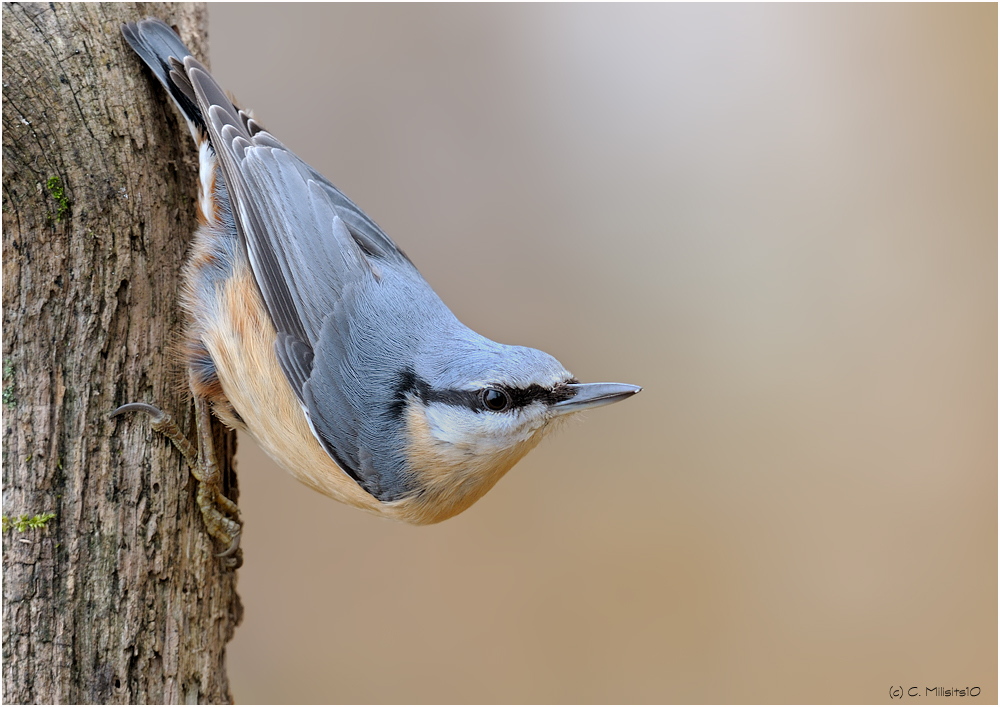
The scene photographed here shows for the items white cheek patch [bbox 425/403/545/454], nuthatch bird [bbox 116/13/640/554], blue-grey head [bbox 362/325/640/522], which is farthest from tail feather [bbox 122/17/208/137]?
white cheek patch [bbox 425/403/545/454]

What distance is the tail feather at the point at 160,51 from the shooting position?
63.7 inches

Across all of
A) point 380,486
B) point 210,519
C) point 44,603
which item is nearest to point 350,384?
point 380,486

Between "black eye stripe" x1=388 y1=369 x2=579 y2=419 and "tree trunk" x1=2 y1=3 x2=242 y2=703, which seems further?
"black eye stripe" x1=388 y1=369 x2=579 y2=419

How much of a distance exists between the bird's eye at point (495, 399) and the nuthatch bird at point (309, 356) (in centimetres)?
2

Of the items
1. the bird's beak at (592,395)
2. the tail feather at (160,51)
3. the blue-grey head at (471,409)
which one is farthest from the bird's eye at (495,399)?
the tail feather at (160,51)

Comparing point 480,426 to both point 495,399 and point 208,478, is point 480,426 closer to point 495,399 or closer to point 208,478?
point 495,399

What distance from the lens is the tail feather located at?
1.62 meters


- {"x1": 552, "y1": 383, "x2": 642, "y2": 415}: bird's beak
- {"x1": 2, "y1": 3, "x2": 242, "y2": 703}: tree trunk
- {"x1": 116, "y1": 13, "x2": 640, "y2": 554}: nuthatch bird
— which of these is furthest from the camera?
{"x1": 116, "y1": 13, "x2": 640, "y2": 554}: nuthatch bird

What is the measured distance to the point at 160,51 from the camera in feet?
5.32

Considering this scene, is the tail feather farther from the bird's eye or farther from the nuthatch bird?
the bird's eye

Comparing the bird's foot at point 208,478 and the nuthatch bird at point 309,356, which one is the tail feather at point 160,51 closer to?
the nuthatch bird at point 309,356

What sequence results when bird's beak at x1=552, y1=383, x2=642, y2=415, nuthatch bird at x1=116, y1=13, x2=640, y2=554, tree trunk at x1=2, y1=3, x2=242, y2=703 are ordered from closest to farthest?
tree trunk at x1=2, y1=3, x2=242, y2=703
bird's beak at x1=552, y1=383, x2=642, y2=415
nuthatch bird at x1=116, y1=13, x2=640, y2=554

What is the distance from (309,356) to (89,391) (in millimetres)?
468

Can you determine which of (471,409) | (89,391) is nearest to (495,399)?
(471,409)
